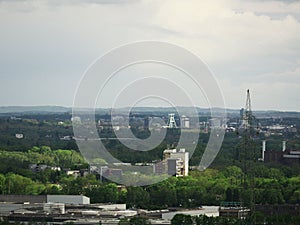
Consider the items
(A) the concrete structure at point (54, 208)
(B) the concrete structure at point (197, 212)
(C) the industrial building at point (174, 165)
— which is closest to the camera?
(B) the concrete structure at point (197, 212)

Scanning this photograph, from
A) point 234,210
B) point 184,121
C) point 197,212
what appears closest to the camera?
point 197,212

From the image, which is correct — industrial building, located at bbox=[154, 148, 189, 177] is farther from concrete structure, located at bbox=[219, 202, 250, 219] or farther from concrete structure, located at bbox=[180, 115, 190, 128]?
concrete structure, located at bbox=[180, 115, 190, 128]

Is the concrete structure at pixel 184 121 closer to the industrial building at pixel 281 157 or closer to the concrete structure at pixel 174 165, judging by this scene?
the industrial building at pixel 281 157

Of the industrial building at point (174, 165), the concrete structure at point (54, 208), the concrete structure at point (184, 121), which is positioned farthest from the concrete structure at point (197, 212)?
the concrete structure at point (184, 121)

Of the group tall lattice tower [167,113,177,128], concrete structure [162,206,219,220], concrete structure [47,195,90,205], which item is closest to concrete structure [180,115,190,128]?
tall lattice tower [167,113,177,128]

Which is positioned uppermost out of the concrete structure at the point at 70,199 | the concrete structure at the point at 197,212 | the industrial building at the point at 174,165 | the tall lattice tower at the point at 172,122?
the tall lattice tower at the point at 172,122

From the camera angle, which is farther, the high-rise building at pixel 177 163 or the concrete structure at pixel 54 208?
the high-rise building at pixel 177 163

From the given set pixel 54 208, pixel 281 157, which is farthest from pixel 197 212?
pixel 281 157

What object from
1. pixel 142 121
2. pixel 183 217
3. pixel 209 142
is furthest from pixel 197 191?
pixel 142 121

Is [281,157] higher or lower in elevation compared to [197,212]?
higher

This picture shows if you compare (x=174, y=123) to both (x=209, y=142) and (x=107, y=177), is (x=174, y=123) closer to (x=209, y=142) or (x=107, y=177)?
(x=209, y=142)

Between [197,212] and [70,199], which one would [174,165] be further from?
[197,212]
